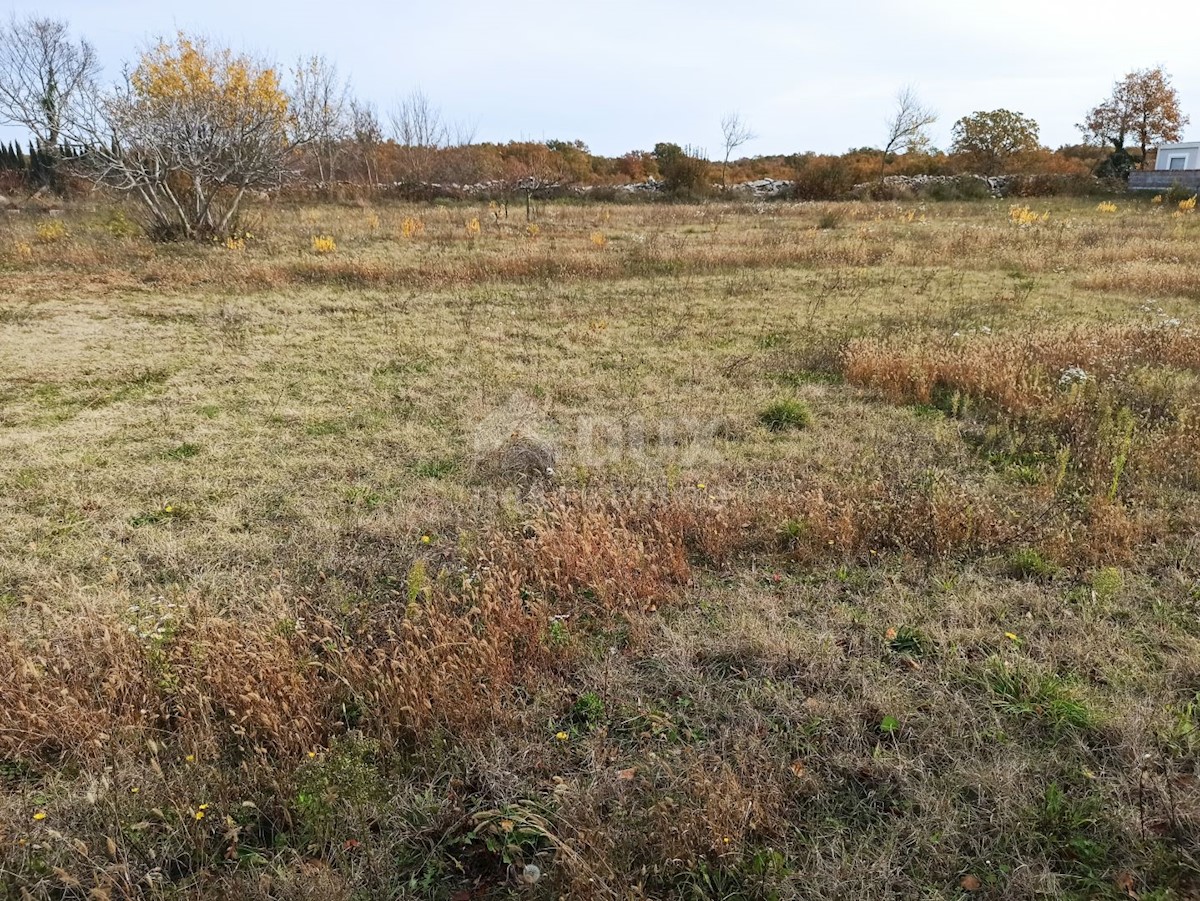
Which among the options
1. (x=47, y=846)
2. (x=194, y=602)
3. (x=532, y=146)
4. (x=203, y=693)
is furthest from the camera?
(x=532, y=146)

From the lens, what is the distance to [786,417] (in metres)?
6.02

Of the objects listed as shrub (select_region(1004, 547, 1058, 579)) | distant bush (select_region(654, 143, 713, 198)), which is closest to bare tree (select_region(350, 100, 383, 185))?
distant bush (select_region(654, 143, 713, 198))

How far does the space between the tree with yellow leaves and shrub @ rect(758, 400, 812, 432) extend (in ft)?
45.8

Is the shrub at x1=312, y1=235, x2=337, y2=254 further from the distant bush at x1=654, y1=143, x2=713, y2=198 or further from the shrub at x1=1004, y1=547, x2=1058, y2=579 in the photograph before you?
the distant bush at x1=654, y1=143, x2=713, y2=198

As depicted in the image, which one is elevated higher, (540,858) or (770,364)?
(770,364)

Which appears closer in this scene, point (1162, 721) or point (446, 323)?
point (1162, 721)

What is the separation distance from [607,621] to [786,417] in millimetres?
3253

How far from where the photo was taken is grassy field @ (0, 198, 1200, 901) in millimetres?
2256

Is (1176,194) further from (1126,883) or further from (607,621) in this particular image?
(1126,883)

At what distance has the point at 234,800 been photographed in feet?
8.14

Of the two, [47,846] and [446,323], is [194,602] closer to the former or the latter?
[47,846]

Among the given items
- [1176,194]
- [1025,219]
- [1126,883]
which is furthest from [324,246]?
[1176,194]

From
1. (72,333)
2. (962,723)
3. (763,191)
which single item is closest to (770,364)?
(962,723)

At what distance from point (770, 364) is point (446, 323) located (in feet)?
14.9
